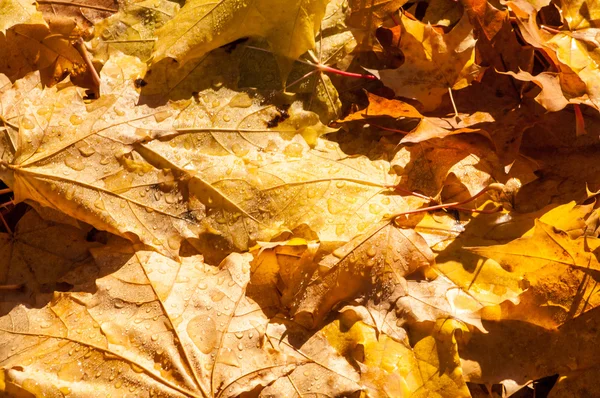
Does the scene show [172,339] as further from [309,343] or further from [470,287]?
[470,287]

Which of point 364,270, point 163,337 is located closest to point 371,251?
point 364,270

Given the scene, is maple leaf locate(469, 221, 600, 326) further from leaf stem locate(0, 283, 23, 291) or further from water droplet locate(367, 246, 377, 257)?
leaf stem locate(0, 283, 23, 291)

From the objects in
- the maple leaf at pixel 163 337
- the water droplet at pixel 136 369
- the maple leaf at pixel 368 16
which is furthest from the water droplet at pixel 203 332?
the maple leaf at pixel 368 16

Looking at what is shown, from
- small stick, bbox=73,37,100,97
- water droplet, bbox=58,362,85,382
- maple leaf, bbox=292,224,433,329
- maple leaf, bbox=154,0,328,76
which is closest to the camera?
water droplet, bbox=58,362,85,382

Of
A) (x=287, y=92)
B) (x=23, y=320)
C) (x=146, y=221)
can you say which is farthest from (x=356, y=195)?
(x=23, y=320)

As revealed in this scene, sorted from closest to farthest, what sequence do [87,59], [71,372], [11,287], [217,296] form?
[71,372] < [217,296] < [11,287] < [87,59]

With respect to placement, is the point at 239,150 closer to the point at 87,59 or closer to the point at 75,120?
the point at 75,120

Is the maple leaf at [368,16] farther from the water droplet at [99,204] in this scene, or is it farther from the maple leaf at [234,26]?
the water droplet at [99,204]

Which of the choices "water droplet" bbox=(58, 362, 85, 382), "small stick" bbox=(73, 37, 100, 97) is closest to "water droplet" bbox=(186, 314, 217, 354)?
"water droplet" bbox=(58, 362, 85, 382)
